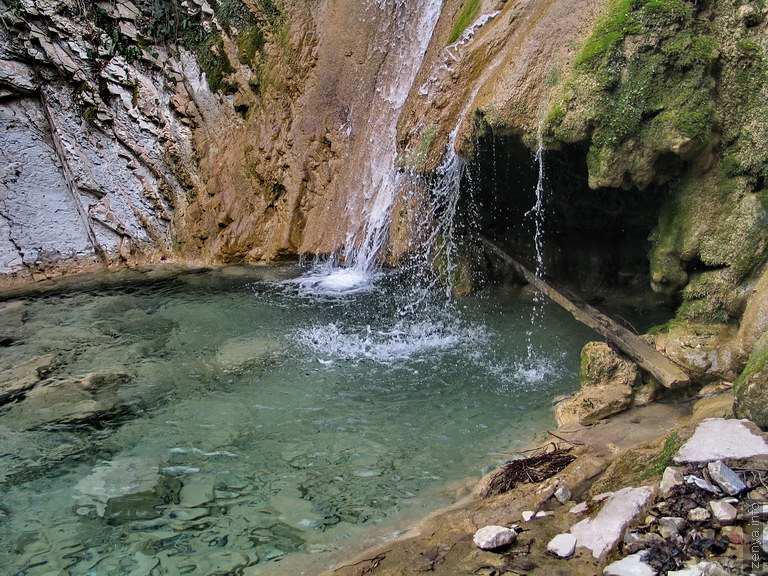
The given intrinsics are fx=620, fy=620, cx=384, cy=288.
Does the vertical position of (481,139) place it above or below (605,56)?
below


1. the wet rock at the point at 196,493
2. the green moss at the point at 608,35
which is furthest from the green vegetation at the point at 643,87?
the wet rock at the point at 196,493

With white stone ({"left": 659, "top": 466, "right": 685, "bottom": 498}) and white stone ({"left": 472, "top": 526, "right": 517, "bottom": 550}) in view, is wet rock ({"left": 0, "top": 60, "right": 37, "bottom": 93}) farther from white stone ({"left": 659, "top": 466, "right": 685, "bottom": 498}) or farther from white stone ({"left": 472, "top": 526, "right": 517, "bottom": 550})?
white stone ({"left": 659, "top": 466, "right": 685, "bottom": 498})

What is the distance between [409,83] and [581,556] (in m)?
7.14

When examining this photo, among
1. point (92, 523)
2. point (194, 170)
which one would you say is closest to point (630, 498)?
point (92, 523)

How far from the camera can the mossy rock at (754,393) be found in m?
3.32

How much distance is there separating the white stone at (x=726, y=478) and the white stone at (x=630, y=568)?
21.2 inches

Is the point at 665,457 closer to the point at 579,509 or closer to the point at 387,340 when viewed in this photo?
the point at 579,509

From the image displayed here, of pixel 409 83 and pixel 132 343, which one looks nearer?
pixel 132 343

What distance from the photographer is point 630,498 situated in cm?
313

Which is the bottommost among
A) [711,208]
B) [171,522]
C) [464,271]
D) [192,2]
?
[171,522]

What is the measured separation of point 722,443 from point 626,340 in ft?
6.70

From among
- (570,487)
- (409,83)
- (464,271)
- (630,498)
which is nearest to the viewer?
(630,498)

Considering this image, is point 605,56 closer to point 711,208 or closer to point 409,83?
point 711,208

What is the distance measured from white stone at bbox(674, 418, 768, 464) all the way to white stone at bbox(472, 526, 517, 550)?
0.97 meters
